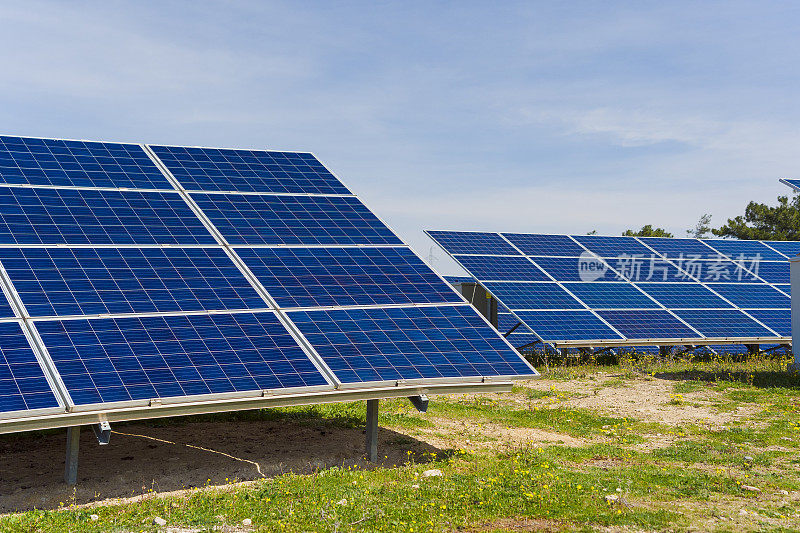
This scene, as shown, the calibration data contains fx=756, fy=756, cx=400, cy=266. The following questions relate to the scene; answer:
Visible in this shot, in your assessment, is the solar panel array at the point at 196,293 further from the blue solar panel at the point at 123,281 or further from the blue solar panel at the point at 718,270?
the blue solar panel at the point at 718,270

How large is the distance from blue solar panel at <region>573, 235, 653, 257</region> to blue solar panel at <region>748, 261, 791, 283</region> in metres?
5.38

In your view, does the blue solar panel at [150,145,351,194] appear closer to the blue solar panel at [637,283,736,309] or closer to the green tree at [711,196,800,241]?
the blue solar panel at [637,283,736,309]

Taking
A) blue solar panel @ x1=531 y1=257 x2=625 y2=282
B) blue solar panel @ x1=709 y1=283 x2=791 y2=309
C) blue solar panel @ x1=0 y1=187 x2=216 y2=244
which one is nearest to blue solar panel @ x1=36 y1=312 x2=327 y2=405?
blue solar panel @ x1=0 y1=187 x2=216 y2=244

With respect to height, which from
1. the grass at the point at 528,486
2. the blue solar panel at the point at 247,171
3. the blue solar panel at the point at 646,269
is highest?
the blue solar panel at the point at 247,171

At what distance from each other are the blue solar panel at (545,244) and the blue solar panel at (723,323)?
6.91 m

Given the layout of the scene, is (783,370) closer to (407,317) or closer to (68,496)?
(407,317)

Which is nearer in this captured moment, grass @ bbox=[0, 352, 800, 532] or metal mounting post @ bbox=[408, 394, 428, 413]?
grass @ bbox=[0, 352, 800, 532]

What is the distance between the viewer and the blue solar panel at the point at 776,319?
1205 inches

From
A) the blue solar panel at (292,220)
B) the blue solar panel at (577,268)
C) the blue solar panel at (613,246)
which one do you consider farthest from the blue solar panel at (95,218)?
the blue solar panel at (613,246)

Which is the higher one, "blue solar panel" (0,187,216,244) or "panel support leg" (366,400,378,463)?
"blue solar panel" (0,187,216,244)

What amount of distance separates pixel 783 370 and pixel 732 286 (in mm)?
9860

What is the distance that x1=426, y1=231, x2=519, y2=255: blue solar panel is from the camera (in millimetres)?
33969

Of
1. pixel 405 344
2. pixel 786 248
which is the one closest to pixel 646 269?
pixel 786 248

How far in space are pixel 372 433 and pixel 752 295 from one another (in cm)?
2597
